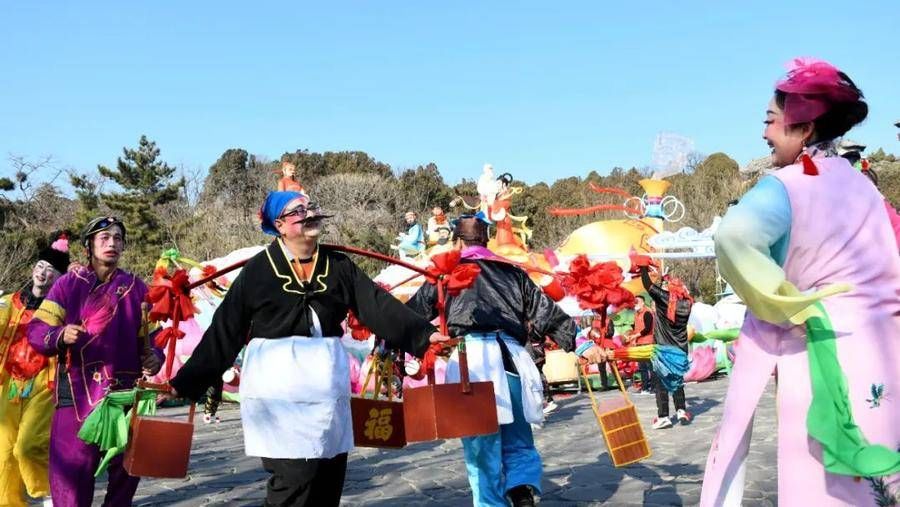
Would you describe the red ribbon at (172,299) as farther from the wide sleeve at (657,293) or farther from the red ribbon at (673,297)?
the red ribbon at (673,297)

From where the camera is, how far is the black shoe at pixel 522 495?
576cm

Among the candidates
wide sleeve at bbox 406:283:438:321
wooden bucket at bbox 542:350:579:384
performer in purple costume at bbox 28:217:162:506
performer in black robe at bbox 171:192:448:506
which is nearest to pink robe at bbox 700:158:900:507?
performer in black robe at bbox 171:192:448:506

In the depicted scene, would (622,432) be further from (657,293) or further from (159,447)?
(657,293)

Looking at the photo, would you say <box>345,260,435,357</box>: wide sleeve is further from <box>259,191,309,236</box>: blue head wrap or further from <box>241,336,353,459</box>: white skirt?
<box>259,191,309,236</box>: blue head wrap

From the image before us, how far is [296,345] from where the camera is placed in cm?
443

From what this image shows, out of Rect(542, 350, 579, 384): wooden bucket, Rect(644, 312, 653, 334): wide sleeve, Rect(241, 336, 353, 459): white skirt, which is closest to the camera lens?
Rect(241, 336, 353, 459): white skirt

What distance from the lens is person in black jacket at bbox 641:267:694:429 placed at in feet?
34.5

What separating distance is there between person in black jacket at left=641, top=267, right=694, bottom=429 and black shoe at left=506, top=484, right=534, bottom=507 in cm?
486

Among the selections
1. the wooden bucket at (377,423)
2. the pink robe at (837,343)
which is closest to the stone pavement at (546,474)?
the wooden bucket at (377,423)

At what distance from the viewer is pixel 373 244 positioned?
35.7 metres

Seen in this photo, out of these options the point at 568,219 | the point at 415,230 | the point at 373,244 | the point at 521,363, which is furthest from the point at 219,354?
the point at 568,219

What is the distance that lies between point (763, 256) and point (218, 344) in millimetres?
2747

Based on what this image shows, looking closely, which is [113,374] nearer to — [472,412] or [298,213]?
[298,213]

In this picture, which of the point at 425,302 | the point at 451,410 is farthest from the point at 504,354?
the point at 451,410
